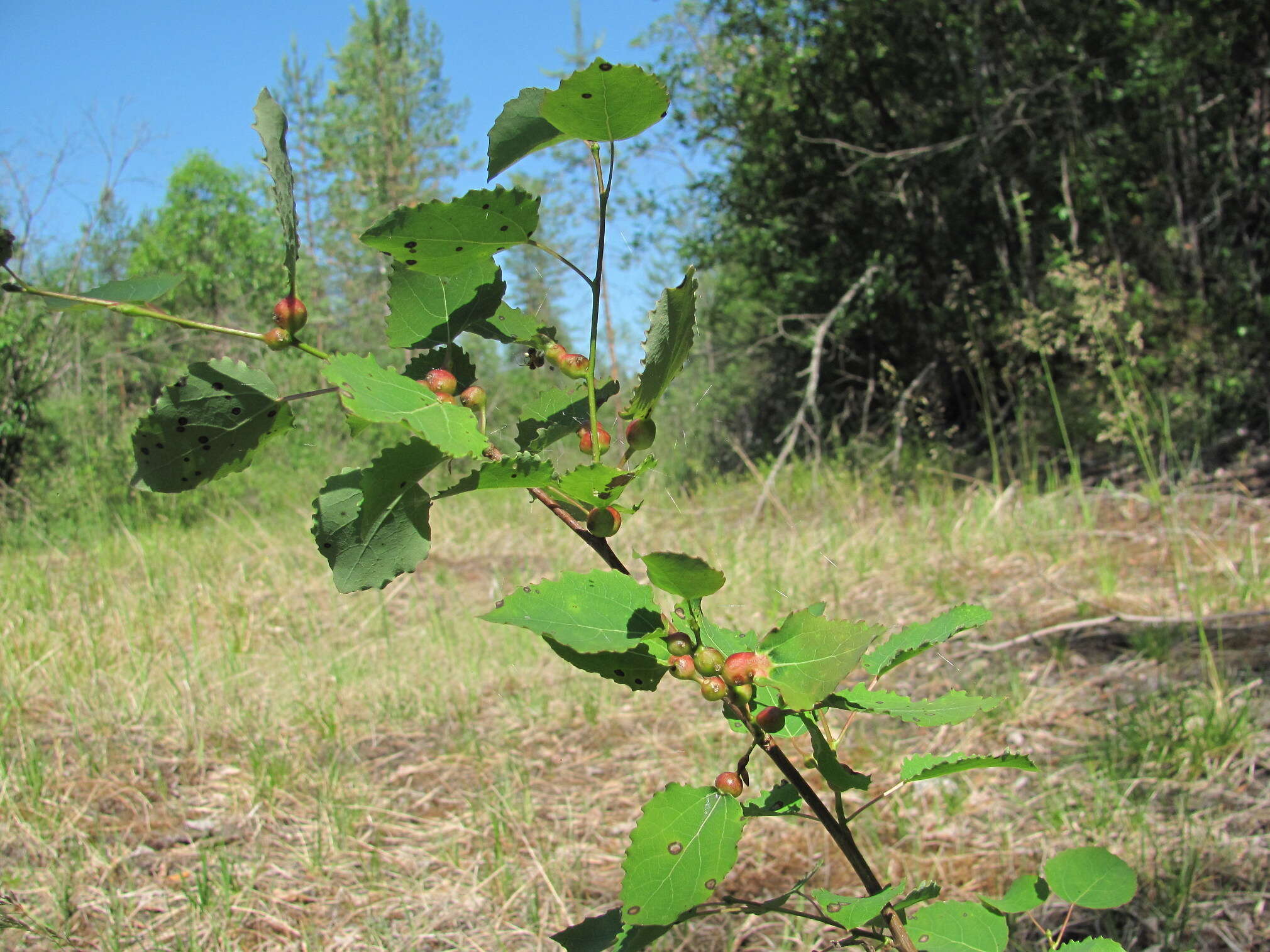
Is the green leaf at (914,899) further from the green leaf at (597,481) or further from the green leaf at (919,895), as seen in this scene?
the green leaf at (597,481)

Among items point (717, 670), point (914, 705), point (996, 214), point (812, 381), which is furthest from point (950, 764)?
point (996, 214)

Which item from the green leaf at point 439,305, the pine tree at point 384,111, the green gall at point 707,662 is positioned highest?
the pine tree at point 384,111

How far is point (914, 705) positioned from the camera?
48 centimetres

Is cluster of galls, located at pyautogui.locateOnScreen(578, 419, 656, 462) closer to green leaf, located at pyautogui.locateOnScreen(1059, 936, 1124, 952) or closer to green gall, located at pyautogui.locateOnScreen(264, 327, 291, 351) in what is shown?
green gall, located at pyautogui.locateOnScreen(264, 327, 291, 351)

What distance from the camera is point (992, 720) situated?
6.54 ft

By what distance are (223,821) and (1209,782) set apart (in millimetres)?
1880

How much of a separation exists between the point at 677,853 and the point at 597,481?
7.6 inches

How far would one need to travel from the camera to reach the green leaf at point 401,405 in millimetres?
364

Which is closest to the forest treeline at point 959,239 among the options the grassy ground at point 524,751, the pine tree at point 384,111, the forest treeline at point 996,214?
the forest treeline at point 996,214

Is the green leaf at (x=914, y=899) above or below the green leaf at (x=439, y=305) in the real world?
below

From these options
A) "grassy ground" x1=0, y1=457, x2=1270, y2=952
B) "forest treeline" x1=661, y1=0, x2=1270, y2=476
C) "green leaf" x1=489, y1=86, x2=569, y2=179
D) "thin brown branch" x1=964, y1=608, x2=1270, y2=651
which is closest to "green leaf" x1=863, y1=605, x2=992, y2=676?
"green leaf" x1=489, y1=86, x2=569, y2=179

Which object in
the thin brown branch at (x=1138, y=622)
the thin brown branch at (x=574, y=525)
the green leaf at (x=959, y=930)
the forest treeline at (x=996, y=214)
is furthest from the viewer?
the forest treeline at (x=996, y=214)

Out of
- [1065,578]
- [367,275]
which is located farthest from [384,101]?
[1065,578]

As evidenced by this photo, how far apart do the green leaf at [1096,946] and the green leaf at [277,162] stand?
0.61 m
